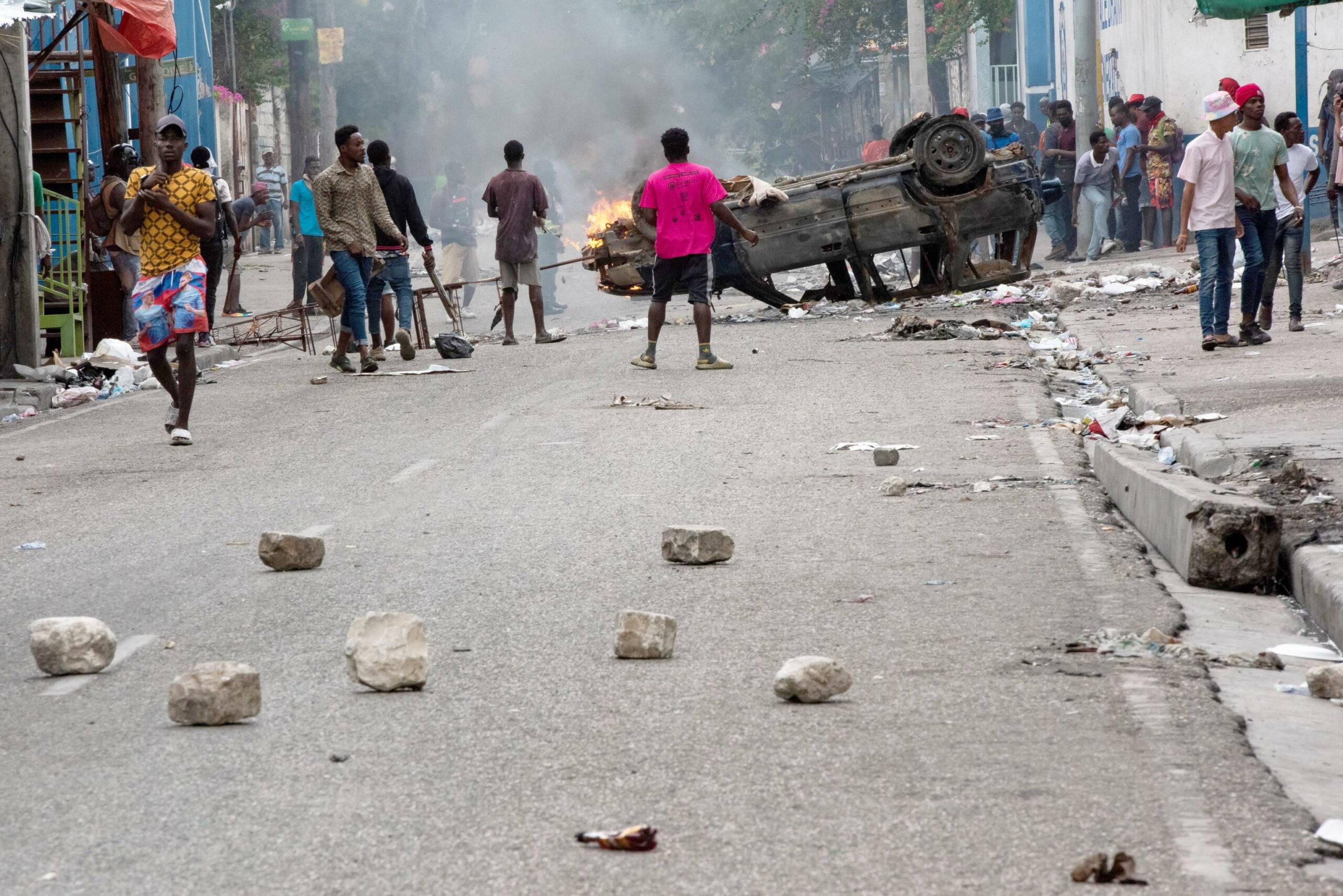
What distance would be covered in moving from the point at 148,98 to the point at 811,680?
1449 centimetres

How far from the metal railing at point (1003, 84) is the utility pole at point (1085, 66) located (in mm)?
17324

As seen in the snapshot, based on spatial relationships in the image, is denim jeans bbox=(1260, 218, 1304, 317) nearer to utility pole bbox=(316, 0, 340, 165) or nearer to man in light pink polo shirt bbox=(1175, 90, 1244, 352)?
man in light pink polo shirt bbox=(1175, 90, 1244, 352)

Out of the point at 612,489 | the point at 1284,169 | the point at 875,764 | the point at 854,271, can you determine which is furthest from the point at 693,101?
the point at 875,764

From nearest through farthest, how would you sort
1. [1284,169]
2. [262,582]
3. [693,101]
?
[262,582], [1284,169], [693,101]

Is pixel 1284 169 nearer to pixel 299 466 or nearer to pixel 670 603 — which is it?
pixel 299 466

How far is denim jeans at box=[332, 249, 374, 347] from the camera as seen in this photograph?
547 inches

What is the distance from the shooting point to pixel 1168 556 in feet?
21.0

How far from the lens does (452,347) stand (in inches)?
604

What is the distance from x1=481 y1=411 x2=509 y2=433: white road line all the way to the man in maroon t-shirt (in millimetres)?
5214

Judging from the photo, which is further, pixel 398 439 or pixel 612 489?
pixel 398 439

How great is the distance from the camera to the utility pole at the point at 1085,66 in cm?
2352

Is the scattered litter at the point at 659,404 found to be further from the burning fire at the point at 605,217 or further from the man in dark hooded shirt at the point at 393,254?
the burning fire at the point at 605,217

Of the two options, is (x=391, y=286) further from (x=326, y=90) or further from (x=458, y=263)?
(x=326, y=90)

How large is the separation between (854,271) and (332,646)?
43.6 ft
